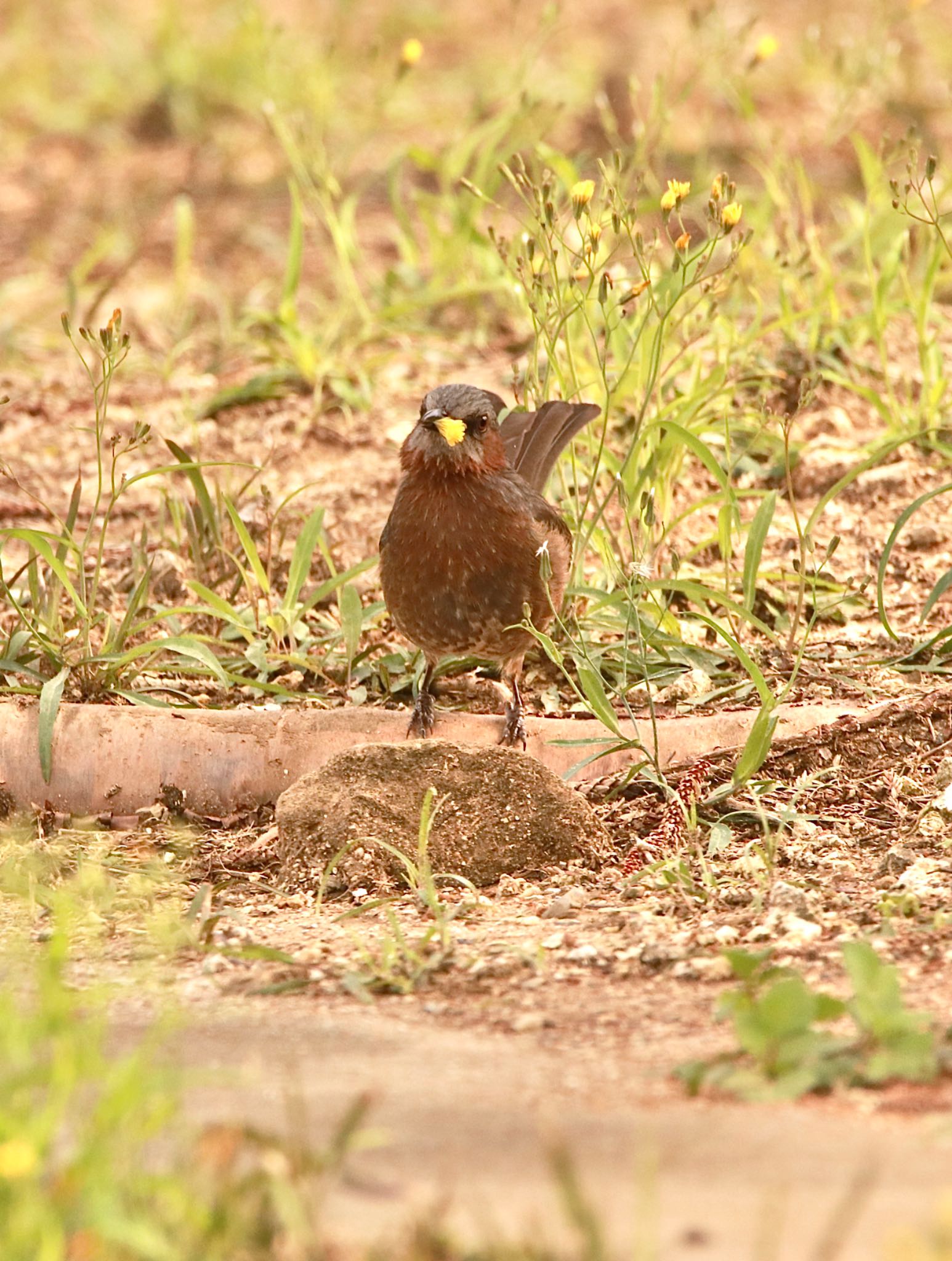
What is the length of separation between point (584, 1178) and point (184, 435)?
14.5 ft

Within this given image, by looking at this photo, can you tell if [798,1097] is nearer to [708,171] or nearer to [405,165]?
[708,171]

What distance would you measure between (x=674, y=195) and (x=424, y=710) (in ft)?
4.79

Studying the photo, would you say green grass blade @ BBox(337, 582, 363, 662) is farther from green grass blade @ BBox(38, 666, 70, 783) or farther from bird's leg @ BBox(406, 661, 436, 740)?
green grass blade @ BBox(38, 666, 70, 783)

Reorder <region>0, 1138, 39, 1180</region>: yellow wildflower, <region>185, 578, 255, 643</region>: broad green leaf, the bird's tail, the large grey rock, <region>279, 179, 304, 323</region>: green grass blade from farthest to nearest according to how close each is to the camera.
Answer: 1. <region>279, 179, 304, 323</region>: green grass blade
2. the bird's tail
3. <region>185, 578, 255, 643</region>: broad green leaf
4. the large grey rock
5. <region>0, 1138, 39, 1180</region>: yellow wildflower

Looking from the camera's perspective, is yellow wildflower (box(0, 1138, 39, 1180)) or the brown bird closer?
yellow wildflower (box(0, 1138, 39, 1180))

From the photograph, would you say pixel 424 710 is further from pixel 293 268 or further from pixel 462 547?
pixel 293 268

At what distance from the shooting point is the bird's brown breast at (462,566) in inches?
178

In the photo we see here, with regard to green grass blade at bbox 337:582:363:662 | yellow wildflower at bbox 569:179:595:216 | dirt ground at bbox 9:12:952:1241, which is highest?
yellow wildflower at bbox 569:179:595:216

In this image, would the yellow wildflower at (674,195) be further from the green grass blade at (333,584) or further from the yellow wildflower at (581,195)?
the green grass blade at (333,584)

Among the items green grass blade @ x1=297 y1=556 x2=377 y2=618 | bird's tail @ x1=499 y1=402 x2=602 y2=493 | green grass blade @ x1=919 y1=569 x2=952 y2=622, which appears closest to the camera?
green grass blade @ x1=919 y1=569 x2=952 y2=622

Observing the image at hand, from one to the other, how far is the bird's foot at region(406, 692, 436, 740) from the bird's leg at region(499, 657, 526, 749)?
19 centimetres

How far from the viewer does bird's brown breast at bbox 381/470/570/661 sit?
452cm

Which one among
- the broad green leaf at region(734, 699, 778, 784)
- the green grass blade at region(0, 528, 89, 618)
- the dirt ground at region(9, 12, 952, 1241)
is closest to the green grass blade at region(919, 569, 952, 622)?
the dirt ground at region(9, 12, 952, 1241)

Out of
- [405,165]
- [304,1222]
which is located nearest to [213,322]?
[405,165]
